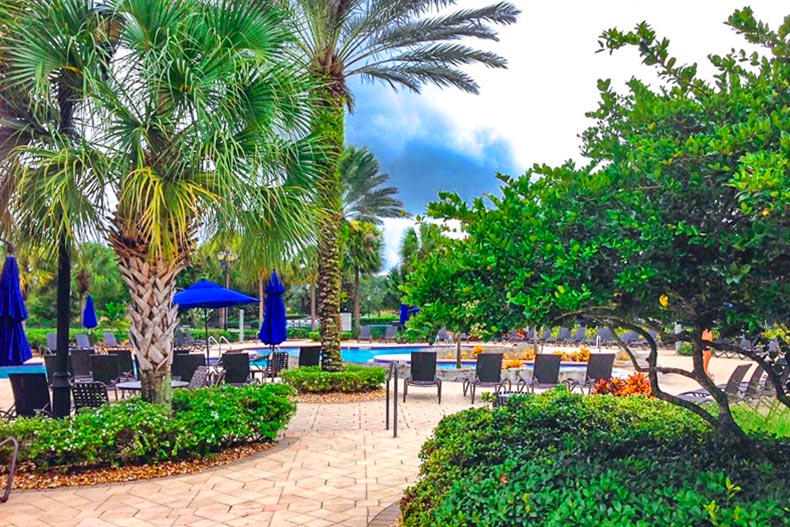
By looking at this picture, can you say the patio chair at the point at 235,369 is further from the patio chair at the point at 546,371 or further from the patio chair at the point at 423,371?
the patio chair at the point at 546,371

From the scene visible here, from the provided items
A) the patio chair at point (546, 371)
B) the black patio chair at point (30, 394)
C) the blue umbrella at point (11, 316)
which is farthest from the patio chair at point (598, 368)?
the blue umbrella at point (11, 316)

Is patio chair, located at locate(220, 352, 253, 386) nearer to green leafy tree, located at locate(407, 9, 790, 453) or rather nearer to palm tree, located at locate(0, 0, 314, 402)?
palm tree, located at locate(0, 0, 314, 402)

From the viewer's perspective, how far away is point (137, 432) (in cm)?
589

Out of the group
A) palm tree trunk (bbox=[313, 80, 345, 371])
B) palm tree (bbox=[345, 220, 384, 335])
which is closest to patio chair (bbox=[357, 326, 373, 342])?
palm tree (bbox=[345, 220, 384, 335])

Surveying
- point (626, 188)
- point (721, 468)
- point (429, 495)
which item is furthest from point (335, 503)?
point (626, 188)

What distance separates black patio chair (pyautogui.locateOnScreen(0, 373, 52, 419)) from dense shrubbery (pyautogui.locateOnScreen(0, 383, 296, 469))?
3.39 ft

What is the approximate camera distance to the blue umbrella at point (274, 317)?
12461mm

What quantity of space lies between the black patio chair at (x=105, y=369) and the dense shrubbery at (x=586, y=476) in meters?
7.41

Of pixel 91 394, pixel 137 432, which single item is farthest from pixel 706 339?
pixel 91 394

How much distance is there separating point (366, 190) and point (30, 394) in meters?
20.8

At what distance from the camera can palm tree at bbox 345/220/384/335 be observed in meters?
29.4

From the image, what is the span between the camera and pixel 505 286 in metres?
2.88

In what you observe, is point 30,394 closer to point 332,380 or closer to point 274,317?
point 332,380

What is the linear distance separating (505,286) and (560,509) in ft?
3.40
